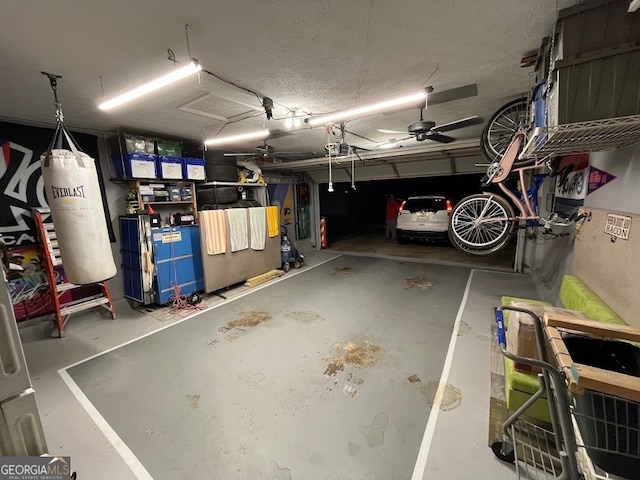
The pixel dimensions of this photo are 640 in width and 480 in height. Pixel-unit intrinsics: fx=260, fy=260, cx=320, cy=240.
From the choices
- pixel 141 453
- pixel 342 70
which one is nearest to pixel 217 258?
pixel 141 453

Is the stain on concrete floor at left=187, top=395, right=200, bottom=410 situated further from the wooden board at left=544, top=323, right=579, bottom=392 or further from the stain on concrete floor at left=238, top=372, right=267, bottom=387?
the wooden board at left=544, top=323, right=579, bottom=392

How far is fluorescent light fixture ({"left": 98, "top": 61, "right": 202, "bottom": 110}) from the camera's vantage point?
1727 millimetres

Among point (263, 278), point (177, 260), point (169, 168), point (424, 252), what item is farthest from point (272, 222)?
point (424, 252)

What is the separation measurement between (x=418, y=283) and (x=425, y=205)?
2.94 meters

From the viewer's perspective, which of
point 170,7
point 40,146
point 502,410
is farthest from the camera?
point 40,146

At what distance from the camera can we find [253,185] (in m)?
5.78

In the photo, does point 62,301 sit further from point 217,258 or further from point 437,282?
point 437,282

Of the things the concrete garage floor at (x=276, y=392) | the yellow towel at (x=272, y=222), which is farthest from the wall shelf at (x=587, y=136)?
the yellow towel at (x=272, y=222)

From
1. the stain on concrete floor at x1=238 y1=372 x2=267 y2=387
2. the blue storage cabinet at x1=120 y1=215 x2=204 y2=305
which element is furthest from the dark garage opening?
the stain on concrete floor at x1=238 y1=372 x2=267 y2=387

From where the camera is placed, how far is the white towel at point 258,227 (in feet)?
17.5

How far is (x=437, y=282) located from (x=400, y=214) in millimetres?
3076

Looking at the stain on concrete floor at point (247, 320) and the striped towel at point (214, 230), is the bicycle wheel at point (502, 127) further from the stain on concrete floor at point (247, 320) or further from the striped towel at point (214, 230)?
the striped towel at point (214, 230)

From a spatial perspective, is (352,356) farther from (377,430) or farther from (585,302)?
(585,302)

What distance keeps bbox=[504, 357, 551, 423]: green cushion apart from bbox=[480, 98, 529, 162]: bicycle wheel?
8.30ft
